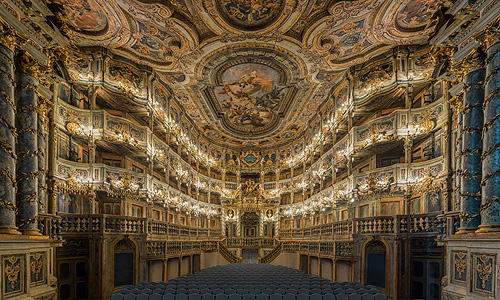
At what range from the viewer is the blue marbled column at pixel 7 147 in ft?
24.3

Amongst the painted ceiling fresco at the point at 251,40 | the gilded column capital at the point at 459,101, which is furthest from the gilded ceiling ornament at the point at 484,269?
the painted ceiling fresco at the point at 251,40

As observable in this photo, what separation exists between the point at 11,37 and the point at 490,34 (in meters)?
12.6

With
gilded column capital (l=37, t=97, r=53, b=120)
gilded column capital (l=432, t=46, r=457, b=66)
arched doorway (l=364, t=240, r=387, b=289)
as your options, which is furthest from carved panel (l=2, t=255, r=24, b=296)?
gilded column capital (l=432, t=46, r=457, b=66)

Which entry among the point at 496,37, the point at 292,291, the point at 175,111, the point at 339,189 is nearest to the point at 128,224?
the point at 292,291

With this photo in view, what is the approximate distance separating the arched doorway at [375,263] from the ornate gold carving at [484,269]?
687 centimetres

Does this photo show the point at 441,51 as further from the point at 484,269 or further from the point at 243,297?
the point at 243,297

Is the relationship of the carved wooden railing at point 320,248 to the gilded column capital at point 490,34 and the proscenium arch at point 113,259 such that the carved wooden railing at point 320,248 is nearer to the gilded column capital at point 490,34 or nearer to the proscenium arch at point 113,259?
the gilded column capital at point 490,34

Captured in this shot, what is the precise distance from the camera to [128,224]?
1529 cm

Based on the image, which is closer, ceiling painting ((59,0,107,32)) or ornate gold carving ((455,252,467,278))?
ornate gold carving ((455,252,467,278))

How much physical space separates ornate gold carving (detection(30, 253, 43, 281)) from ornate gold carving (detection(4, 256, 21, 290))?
68cm

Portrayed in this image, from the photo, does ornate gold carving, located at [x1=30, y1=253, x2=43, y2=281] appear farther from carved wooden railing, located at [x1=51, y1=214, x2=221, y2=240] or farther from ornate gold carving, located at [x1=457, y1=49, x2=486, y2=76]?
ornate gold carving, located at [x1=457, y1=49, x2=486, y2=76]

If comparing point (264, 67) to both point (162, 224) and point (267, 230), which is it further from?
point (267, 230)

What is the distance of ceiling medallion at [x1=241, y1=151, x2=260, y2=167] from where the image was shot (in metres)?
39.8

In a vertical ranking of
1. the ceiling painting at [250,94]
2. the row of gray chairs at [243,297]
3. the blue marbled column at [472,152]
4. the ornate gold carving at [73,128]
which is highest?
the ceiling painting at [250,94]
